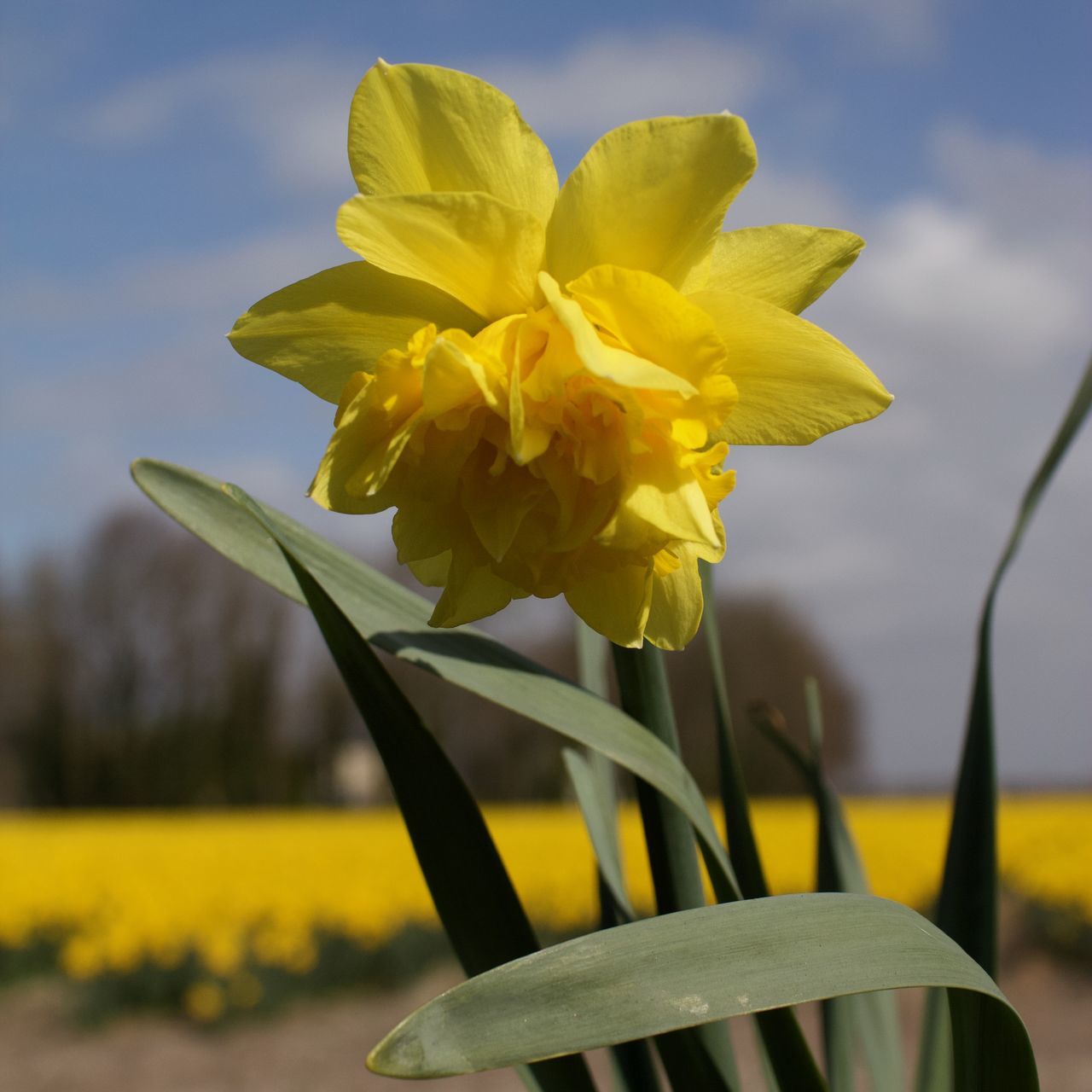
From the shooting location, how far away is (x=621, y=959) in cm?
46

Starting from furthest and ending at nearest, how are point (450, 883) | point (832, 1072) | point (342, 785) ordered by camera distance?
point (342, 785) → point (832, 1072) → point (450, 883)

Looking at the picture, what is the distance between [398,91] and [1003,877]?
6825 millimetres

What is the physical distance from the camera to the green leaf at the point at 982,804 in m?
0.90

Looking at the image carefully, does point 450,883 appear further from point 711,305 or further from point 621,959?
point 711,305

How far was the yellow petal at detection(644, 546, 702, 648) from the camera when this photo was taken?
532 millimetres

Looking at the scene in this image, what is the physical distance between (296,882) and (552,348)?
6.30m

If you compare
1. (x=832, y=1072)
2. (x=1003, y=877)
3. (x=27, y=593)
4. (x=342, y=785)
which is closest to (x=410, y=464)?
(x=832, y=1072)

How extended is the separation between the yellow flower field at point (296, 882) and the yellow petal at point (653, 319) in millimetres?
4777

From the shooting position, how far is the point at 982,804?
3.00 feet

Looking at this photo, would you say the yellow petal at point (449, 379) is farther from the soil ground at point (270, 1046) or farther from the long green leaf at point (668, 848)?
the soil ground at point (270, 1046)

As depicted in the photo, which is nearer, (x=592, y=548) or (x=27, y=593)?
(x=592, y=548)

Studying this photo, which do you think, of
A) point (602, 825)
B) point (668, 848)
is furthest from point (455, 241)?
point (602, 825)

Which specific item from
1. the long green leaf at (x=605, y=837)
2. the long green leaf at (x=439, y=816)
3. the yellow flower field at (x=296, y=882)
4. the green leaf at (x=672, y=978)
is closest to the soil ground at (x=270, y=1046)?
the yellow flower field at (x=296, y=882)

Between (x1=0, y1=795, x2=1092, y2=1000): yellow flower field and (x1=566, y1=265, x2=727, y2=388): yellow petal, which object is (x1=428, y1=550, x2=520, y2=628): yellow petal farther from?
(x1=0, y1=795, x2=1092, y2=1000): yellow flower field
